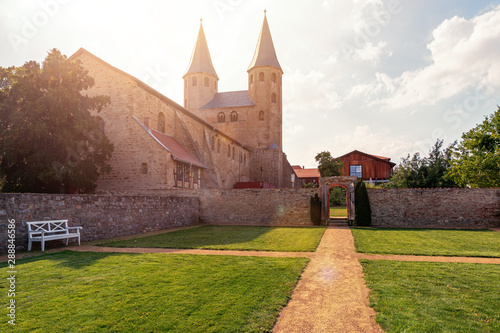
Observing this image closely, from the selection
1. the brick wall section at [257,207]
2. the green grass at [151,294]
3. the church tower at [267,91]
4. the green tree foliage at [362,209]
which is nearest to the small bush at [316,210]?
the brick wall section at [257,207]

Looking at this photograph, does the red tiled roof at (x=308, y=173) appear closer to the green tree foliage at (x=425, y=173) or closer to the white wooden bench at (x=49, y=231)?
the green tree foliage at (x=425, y=173)

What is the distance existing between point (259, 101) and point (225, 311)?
45.9m

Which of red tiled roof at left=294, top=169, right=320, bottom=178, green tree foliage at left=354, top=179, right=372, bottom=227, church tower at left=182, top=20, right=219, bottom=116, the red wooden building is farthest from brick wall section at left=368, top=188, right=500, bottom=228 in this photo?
red tiled roof at left=294, top=169, right=320, bottom=178

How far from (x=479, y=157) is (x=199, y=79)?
3924cm

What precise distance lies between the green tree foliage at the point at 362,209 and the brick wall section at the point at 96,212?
10459mm

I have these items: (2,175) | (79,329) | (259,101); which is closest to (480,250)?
(79,329)

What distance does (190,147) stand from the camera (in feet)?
96.7

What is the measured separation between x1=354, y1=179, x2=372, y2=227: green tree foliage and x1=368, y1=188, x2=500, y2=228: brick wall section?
66 centimetres

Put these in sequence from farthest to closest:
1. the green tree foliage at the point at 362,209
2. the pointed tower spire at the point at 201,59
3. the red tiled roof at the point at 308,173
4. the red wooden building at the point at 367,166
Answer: the red tiled roof at the point at 308,173 → the pointed tower spire at the point at 201,59 → the red wooden building at the point at 367,166 → the green tree foliage at the point at 362,209

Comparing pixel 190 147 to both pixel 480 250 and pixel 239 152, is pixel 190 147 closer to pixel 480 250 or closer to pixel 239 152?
pixel 239 152

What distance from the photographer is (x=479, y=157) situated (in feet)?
80.1

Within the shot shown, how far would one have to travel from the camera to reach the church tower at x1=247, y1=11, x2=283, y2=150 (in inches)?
1901

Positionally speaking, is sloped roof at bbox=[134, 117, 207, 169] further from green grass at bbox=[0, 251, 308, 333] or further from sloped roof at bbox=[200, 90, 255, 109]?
sloped roof at bbox=[200, 90, 255, 109]

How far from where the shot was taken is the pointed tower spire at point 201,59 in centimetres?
5075
